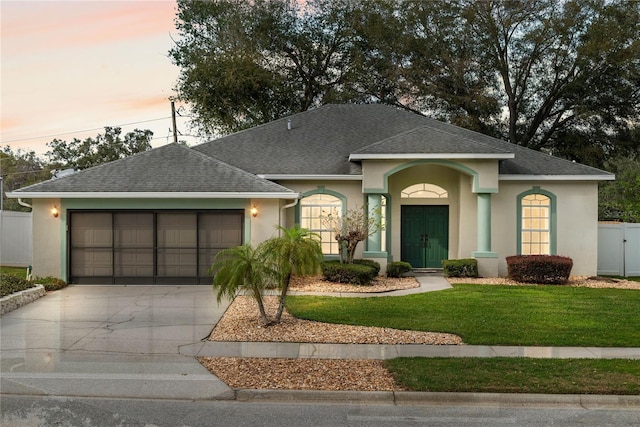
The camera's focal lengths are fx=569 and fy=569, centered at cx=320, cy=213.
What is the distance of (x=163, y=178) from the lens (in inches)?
639

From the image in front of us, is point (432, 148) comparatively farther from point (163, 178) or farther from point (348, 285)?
point (163, 178)

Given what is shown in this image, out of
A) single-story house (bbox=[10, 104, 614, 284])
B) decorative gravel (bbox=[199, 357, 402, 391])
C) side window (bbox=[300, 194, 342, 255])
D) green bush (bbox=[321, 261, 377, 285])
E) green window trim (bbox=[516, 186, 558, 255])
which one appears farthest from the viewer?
side window (bbox=[300, 194, 342, 255])

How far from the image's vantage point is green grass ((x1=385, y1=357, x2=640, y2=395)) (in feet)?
22.2

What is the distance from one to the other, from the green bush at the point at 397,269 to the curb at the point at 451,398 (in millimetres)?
10588

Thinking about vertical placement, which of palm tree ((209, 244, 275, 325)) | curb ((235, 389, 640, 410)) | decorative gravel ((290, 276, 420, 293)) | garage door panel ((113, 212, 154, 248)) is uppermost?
garage door panel ((113, 212, 154, 248))

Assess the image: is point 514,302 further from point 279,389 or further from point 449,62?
point 449,62

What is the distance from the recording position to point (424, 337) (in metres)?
9.49

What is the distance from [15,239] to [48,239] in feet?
21.6

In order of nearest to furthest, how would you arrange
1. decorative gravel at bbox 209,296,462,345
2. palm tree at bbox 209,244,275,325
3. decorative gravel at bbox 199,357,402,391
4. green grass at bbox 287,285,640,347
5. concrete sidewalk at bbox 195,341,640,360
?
decorative gravel at bbox 199,357,402,391, concrete sidewalk at bbox 195,341,640,360, decorative gravel at bbox 209,296,462,345, green grass at bbox 287,285,640,347, palm tree at bbox 209,244,275,325

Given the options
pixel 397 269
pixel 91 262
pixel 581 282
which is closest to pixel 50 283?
pixel 91 262

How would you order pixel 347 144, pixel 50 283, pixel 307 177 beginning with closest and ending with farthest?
pixel 50 283, pixel 307 177, pixel 347 144

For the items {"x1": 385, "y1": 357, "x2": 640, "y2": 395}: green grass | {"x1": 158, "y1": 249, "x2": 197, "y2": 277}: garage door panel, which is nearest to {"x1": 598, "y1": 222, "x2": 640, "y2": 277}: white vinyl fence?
{"x1": 385, "y1": 357, "x2": 640, "y2": 395}: green grass

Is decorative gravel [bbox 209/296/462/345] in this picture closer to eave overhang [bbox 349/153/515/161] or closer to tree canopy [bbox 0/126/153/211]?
eave overhang [bbox 349/153/515/161]

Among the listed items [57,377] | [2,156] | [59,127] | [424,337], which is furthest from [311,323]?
[2,156]
